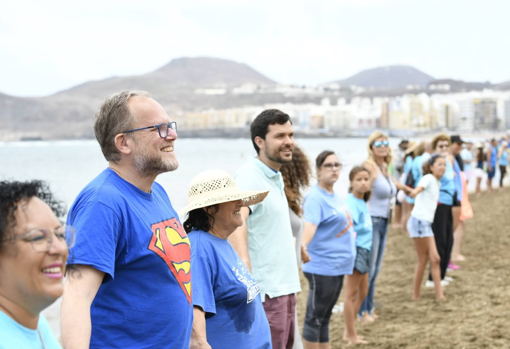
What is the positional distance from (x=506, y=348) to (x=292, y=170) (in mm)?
2482

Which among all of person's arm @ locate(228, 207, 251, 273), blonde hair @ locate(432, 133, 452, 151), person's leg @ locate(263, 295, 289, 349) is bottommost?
person's leg @ locate(263, 295, 289, 349)

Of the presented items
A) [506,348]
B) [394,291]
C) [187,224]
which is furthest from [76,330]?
[394,291]

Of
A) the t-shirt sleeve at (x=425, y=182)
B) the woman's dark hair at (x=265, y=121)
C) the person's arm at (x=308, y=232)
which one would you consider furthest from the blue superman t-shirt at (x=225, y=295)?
the t-shirt sleeve at (x=425, y=182)

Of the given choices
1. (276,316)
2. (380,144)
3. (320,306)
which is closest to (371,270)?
(380,144)

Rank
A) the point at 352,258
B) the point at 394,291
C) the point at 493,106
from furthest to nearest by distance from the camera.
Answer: the point at 493,106
the point at 394,291
the point at 352,258

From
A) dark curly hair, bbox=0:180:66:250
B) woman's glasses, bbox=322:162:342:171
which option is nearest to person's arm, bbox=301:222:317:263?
woman's glasses, bbox=322:162:342:171

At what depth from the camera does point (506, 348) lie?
531 cm

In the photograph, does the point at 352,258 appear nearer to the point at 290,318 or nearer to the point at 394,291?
the point at 290,318

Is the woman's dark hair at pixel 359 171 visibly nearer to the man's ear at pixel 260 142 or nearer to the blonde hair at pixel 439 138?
the man's ear at pixel 260 142

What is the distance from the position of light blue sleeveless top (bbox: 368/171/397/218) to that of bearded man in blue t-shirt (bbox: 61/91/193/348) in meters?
4.46

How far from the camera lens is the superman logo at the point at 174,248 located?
2.30m

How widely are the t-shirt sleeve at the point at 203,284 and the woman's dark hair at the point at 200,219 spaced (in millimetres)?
222

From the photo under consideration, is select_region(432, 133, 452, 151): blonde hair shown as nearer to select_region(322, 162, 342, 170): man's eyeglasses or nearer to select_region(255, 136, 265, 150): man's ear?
select_region(322, 162, 342, 170): man's eyeglasses

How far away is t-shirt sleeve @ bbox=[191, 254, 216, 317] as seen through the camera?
278cm
